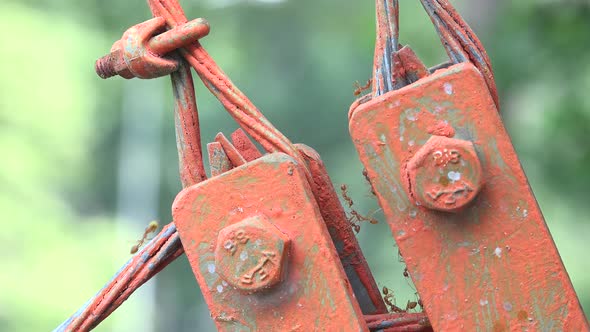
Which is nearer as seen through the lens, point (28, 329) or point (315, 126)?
point (28, 329)

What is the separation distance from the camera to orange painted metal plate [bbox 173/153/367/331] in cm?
90

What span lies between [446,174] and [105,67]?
375mm

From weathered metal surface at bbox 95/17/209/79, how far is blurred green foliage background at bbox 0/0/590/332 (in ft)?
11.3

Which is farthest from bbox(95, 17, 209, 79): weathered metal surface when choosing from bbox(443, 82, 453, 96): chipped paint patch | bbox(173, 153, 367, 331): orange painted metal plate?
bbox(443, 82, 453, 96): chipped paint patch

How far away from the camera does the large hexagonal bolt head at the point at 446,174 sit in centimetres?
87

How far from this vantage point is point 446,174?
2.88 ft

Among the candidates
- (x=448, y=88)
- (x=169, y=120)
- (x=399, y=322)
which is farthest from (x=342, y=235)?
(x=169, y=120)

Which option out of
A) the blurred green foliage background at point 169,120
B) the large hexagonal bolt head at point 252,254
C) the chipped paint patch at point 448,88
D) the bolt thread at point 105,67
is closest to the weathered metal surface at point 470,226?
the chipped paint patch at point 448,88

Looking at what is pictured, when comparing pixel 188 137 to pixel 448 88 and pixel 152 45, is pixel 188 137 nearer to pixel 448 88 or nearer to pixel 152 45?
pixel 152 45

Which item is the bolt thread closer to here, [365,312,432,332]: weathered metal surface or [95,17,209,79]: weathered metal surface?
[95,17,209,79]: weathered metal surface

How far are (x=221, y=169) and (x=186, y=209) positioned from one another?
0.18 ft

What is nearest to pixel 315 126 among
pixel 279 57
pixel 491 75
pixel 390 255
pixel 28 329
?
pixel 279 57

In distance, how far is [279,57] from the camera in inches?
451

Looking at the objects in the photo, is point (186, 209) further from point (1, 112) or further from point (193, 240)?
point (1, 112)
